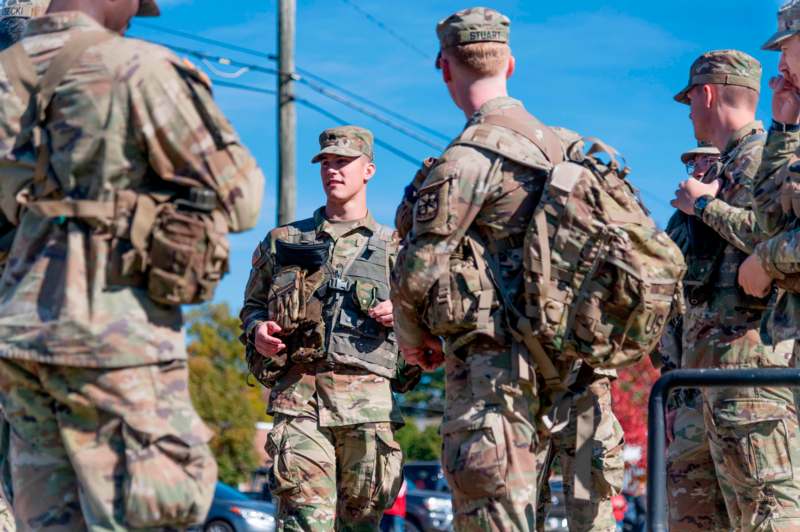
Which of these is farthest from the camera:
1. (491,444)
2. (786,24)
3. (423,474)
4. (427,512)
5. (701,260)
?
(423,474)

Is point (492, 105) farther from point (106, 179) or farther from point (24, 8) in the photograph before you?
point (24, 8)

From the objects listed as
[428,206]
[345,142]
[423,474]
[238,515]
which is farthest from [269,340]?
[423,474]

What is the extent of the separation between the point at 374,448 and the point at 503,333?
2.37 metres

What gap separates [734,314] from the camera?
6.63 meters

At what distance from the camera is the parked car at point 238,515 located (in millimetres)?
18000

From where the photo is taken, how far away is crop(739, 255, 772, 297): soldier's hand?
6230mm

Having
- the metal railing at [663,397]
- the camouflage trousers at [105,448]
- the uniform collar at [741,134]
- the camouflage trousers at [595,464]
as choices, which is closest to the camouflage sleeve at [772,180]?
the uniform collar at [741,134]

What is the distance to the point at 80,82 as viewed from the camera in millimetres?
4242

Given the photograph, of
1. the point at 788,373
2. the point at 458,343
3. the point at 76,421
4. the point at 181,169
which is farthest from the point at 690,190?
the point at 76,421

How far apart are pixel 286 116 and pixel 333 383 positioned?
13014 mm

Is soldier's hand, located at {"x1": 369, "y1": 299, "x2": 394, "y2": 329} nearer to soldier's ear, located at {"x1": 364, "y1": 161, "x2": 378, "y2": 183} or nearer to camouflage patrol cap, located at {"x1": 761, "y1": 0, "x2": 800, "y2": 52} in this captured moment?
soldier's ear, located at {"x1": 364, "y1": 161, "x2": 378, "y2": 183}

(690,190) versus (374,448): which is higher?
(690,190)

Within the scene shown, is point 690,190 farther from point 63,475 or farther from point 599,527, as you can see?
point 63,475

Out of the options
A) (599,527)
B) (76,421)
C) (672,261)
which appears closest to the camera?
(76,421)
